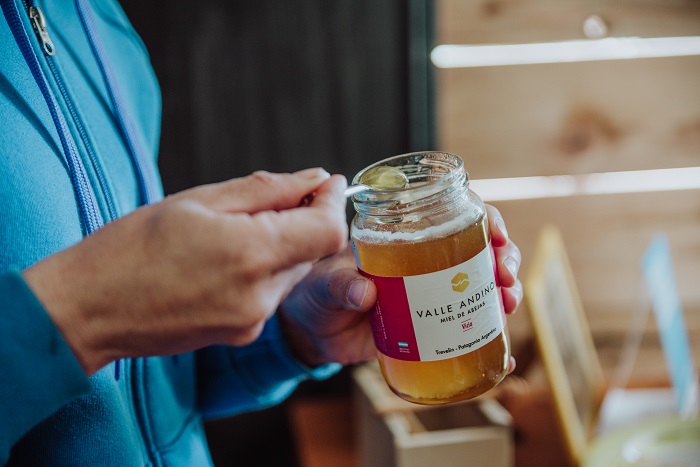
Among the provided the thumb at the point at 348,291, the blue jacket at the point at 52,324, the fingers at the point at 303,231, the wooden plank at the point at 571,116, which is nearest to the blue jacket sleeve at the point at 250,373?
the blue jacket at the point at 52,324

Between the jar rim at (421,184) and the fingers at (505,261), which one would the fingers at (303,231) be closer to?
the jar rim at (421,184)

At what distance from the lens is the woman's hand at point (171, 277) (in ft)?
1.49

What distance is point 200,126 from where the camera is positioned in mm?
1597

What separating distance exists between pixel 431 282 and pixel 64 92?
39cm

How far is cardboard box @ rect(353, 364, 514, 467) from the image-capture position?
1245 millimetres

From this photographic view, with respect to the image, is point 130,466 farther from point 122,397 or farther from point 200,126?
point 200,126

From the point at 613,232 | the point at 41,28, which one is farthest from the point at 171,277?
the point at 613,232

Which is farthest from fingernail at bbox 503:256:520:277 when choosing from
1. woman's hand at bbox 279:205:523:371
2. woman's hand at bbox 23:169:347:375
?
woman's hand at bbox 23:169:347:375

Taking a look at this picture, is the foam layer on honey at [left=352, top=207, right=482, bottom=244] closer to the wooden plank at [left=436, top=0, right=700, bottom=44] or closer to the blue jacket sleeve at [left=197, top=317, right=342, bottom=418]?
the blue jacket sleeve at [left=197, top=317, right=342, bottom=418]

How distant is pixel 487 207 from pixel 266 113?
984 mm

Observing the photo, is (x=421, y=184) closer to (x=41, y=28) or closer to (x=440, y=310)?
(x=440, y=310)

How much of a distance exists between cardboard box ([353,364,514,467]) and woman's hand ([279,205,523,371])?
475mm

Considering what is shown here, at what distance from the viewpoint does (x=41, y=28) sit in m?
0.64

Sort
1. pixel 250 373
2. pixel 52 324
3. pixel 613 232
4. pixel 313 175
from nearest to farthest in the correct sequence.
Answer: pixel 52 324
pixel 313 175
pixel 250 373
pixel 613 232
